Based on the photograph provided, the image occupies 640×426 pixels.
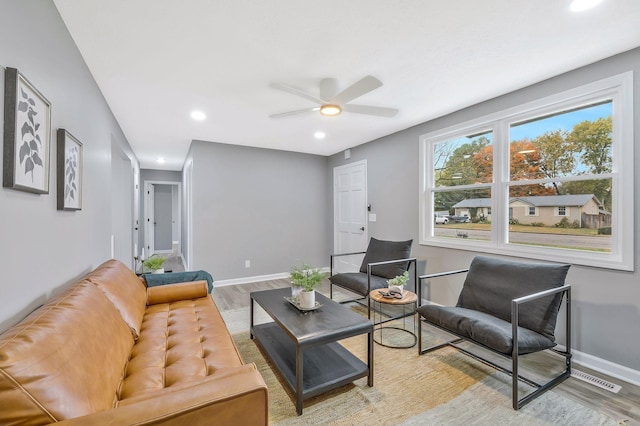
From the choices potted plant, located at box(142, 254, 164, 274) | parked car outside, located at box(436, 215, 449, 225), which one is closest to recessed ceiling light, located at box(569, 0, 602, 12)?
parked car outside, located at box(436, 215, 449, 225)

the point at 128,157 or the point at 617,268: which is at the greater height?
the point at 128,157

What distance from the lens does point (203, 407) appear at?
3.01 feet

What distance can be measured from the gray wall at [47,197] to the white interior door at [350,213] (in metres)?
3.53

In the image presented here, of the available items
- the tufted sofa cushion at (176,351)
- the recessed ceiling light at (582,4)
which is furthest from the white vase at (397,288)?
the recessed ceiling light at (582,4)

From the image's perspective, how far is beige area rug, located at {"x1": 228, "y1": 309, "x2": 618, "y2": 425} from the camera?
165 cm

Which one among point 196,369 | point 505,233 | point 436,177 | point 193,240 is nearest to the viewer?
point 196,369

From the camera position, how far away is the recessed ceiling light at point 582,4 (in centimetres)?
157

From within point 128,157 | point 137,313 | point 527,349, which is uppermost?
point 128,157

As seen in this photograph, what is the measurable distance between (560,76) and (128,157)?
5.54 m

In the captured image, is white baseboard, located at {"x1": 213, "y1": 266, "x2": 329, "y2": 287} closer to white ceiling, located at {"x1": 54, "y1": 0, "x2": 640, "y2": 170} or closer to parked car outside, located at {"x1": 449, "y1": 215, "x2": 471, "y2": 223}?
white ceiling, located at {"x1": 54, "y1": 0, "x2": 640, "y2": 170}

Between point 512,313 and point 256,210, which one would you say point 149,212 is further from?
point 512,313

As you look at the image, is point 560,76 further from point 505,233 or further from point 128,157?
point 128,157

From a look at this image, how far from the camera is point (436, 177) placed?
3.60m

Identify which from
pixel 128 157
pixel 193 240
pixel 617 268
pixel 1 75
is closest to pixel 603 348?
pixel 617 268
